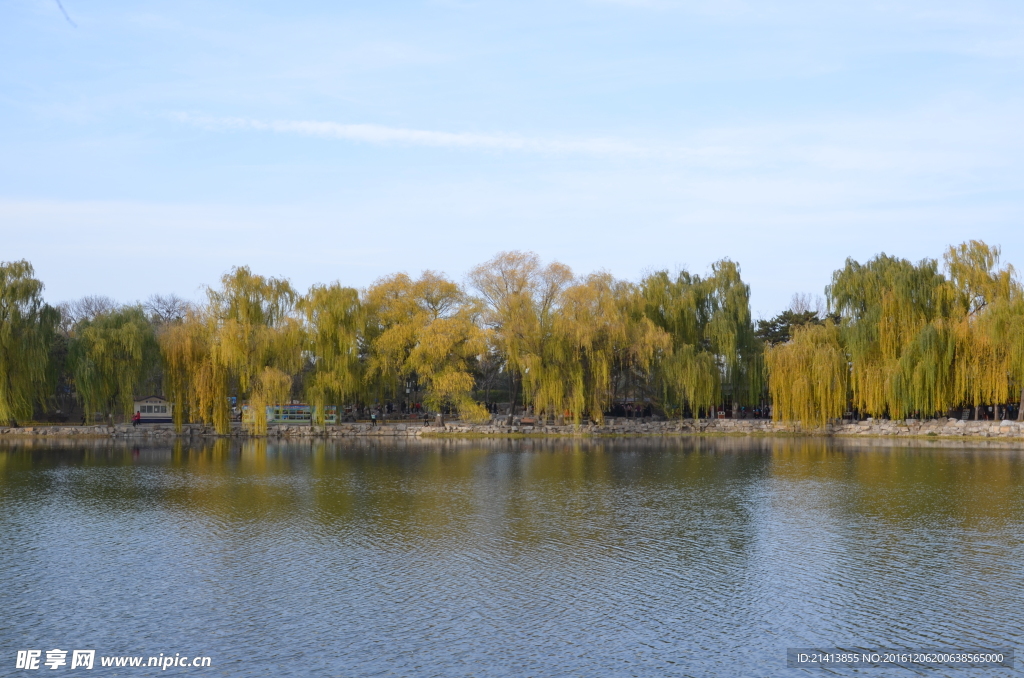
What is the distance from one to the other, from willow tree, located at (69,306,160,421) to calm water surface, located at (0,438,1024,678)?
1911cm

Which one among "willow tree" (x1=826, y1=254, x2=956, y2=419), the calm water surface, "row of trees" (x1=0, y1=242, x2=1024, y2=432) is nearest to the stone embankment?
"row of trees" (x1=0, y1=242, x2=1024, y2=432)

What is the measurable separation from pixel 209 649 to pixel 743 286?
145ft

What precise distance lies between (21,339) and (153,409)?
10.8m

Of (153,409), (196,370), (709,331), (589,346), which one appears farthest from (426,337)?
(153,409)

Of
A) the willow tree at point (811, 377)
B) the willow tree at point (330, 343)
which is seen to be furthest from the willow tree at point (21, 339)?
the willow tree at point (811, 377)

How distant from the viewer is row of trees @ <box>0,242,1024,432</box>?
1656 inches

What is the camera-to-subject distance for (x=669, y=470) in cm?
2942

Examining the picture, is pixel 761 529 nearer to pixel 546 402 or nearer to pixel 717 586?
pixel 717 586

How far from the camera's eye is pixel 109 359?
4631 cm

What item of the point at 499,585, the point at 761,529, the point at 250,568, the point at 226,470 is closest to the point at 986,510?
the point at 761,529

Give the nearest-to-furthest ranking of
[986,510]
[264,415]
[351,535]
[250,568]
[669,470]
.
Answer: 1. [250,568]
2. [351,535]
3. [986,510]
4. [669,470]
5. [264,415]

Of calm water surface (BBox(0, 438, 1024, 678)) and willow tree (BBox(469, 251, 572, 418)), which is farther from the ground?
willow tree (BBox(469, 251, 572, 418))

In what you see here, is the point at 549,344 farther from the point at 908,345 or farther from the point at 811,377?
the point at 908,345

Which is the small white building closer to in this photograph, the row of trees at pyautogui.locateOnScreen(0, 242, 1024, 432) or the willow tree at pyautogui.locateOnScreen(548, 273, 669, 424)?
the row of trees at pyautogui.locateOnScreen(0, 242, 1024, 432)
